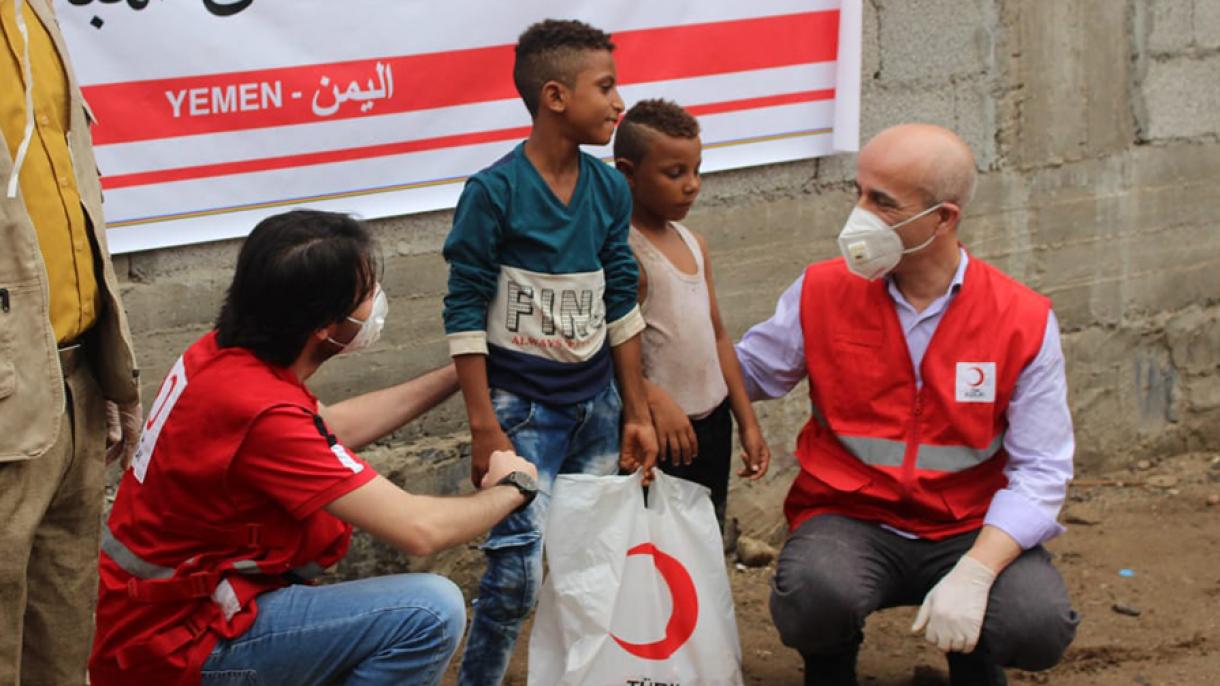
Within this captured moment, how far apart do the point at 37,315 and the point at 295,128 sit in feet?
4.65

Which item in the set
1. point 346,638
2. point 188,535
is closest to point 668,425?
point 346,638

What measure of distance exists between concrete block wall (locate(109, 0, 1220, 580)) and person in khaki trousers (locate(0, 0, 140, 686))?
3.49 feet

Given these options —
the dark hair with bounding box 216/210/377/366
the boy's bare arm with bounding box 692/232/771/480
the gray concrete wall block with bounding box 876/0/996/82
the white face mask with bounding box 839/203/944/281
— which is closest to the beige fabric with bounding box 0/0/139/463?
the dark hair with bounding box 216/210/377/366

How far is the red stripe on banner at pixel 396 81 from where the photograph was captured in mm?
3764

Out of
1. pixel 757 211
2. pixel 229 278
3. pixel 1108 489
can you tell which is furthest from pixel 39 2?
pixel 1108 489

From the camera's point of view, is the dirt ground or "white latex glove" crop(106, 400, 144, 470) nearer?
"white latex glove" crop(106, 400, 144, 470)

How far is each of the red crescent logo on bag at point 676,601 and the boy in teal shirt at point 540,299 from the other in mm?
256

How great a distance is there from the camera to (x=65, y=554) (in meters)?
2.89

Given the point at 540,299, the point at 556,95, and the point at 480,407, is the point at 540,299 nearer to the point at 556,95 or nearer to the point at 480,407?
the point at 480,407

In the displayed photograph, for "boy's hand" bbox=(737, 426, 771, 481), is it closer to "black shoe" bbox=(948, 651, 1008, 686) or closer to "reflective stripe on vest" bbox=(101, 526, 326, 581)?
"black shoe" bbox=(948, 651, 1008, 686)

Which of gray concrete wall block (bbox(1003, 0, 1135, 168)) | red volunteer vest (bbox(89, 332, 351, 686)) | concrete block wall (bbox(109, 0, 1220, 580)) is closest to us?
red volunteer vest (bbox(89, 332, 351, 686))

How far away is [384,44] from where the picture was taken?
13.2ft

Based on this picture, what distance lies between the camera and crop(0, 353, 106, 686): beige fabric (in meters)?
2.74

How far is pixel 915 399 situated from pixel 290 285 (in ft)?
4.83
